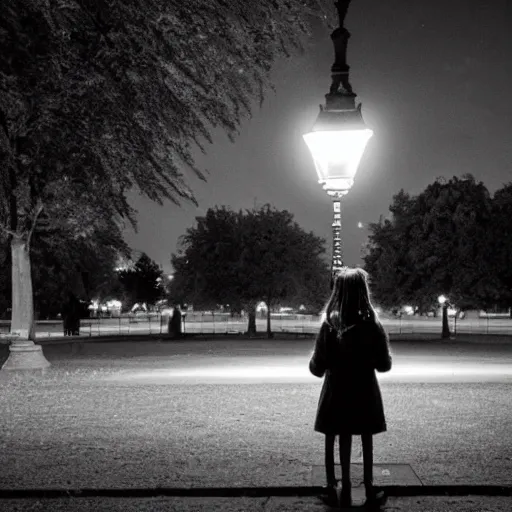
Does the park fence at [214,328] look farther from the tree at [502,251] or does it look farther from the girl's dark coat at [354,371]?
the girl's dark coat at [354,371]

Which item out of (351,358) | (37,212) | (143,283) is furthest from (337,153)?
(143,283)

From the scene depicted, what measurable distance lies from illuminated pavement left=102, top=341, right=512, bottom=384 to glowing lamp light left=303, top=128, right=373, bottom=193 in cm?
894

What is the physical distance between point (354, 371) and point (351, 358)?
0.12m

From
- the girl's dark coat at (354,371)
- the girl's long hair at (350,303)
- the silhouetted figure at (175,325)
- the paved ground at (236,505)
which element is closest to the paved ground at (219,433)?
the paved ground at (236,505)

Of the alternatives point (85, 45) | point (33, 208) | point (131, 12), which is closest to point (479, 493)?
point (131, 12)

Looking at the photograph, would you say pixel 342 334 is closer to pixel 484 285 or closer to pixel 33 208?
pixel 33 208

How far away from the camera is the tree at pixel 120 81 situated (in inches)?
346

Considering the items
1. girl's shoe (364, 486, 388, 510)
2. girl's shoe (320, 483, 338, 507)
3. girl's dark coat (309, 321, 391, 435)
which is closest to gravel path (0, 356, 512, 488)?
girl's shoe (320, 483, 338, 507)

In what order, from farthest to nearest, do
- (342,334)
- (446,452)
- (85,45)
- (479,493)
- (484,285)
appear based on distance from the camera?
(484,285), (85,45), (446,452), (479,493), (342,334)

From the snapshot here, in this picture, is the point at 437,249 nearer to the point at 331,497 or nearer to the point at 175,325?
the point at 175,325

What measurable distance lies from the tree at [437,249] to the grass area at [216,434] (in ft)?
97.5

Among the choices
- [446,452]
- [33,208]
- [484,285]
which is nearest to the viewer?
[446,452]

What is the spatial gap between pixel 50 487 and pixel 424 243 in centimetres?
4065

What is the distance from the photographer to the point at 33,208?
18312mm
